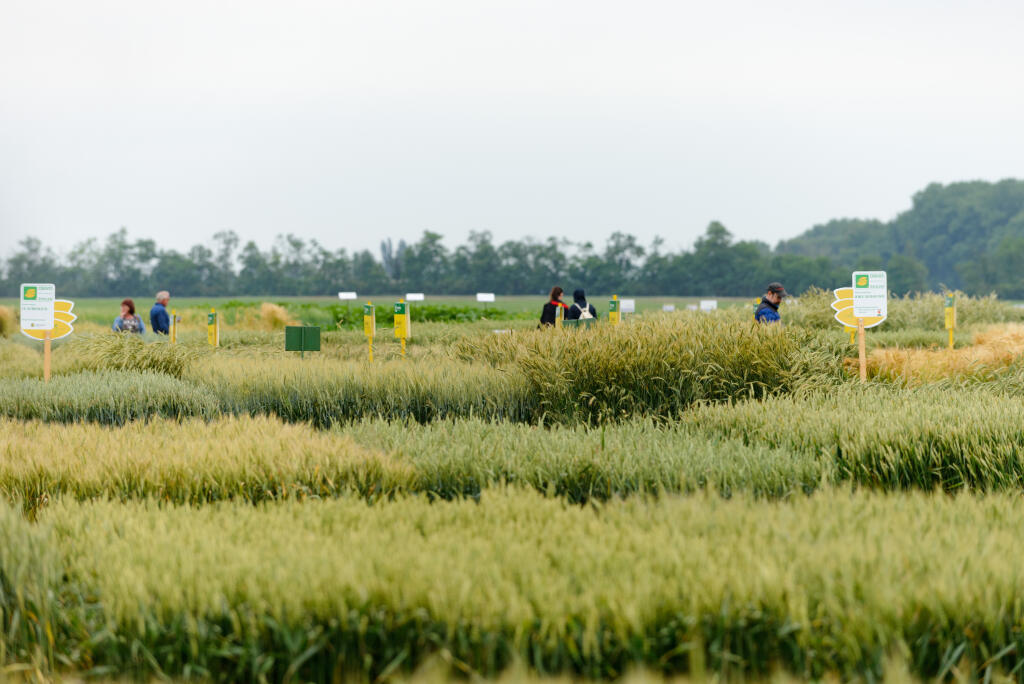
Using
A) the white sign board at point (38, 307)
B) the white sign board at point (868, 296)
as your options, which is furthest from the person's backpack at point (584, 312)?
the white sign board at point (38, 307)

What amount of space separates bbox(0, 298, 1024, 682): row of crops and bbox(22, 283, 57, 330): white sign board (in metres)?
3.97

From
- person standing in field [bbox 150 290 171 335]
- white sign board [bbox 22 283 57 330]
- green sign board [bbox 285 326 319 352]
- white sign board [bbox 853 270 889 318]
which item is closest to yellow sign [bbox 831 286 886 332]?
white sign board [bbox 853 270 889 318]

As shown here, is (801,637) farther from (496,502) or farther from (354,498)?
(354,498)

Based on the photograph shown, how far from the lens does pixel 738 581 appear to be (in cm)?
263

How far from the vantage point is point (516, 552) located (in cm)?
292

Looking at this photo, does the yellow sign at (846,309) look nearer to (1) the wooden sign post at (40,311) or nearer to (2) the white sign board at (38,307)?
(1) the wooden sign post at (40,311)

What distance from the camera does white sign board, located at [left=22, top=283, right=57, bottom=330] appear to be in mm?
9430

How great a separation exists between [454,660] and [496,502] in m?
1.25

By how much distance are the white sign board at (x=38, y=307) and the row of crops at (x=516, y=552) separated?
3.97 m

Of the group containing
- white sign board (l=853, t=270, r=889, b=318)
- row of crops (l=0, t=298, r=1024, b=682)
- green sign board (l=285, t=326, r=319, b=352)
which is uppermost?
white sign board (l=853, t=270, r=889, b=318)

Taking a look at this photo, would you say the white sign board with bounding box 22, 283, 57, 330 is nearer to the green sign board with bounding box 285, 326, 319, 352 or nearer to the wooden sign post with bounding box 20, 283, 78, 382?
the wooden sign post with bounding box 20, 283, 78, 382

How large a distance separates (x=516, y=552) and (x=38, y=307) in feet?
28.0

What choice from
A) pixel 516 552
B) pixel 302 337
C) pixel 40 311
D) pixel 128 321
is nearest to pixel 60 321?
pixel 40 311

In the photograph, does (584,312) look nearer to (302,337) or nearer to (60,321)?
(302,337)
